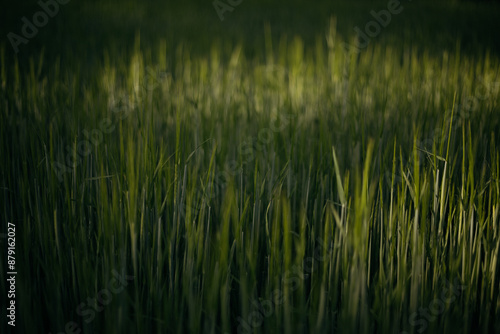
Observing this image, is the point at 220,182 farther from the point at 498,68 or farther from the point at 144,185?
the point at 498,68

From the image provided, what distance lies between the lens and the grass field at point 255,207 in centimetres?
55

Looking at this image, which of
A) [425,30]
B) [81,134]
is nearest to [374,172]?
[81,134]

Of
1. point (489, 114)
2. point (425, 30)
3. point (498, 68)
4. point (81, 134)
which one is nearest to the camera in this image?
point (81, 134)

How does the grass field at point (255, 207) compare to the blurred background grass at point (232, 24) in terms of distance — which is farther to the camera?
the blurred background grass at point (232, 24)

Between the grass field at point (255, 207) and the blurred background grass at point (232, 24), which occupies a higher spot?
the blurred background grass at point (232, 24)

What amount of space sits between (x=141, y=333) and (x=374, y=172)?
69cm

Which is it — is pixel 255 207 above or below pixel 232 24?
below

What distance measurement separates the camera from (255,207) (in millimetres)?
697

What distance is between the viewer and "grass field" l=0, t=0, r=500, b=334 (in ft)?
1.80

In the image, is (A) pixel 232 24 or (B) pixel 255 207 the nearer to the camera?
(B) pixel 255 207

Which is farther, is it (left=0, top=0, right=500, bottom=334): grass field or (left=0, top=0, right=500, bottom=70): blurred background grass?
(left=0, top=0, right=500, bottom=70): blurred background grass

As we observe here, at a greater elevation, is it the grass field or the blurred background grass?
the blurred background grass

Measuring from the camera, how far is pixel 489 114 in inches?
49.2

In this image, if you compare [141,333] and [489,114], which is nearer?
[141,333]
